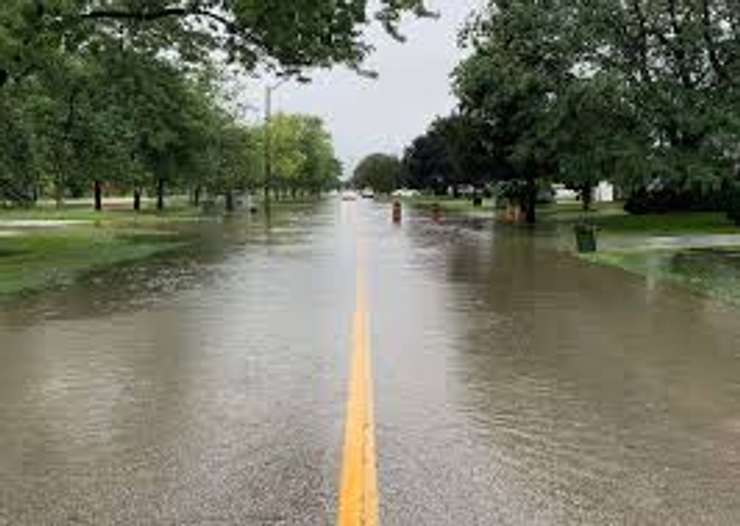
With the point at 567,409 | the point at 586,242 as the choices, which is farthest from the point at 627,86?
the point at 567,409

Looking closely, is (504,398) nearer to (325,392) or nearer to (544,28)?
(325,392)

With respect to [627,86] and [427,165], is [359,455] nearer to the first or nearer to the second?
[627,86]

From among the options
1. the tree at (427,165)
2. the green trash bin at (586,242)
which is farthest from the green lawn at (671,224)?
the tree at (427,165)

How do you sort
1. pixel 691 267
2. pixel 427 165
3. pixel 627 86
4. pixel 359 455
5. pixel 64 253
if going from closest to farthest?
pixel 359 455
pixel 691 267
pixel 64 253
pixel 627 86
pixel 427 165

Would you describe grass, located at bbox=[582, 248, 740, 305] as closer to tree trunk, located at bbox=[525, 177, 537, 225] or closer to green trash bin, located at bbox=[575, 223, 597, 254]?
green trash bin, located at bbox=[575, 223, 597, 254]

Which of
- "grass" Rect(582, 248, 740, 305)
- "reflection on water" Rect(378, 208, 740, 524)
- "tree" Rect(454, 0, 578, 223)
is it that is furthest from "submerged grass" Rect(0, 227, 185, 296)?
"tree" Rect(454, 0, 578, 223)

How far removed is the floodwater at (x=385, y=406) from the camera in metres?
6.91

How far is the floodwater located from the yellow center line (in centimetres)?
9

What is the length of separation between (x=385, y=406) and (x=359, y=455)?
1.86m

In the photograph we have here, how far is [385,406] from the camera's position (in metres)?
9.85

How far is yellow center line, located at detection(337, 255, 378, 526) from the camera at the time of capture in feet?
21.7

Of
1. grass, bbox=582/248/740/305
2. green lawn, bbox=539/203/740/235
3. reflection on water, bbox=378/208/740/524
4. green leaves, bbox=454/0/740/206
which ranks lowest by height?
green lawn, bbox=539/203/740/235

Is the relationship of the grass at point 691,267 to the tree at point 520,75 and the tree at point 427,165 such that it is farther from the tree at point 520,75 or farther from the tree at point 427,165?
the tree at point 427,165

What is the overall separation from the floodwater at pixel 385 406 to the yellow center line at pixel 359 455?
88 millimetres
